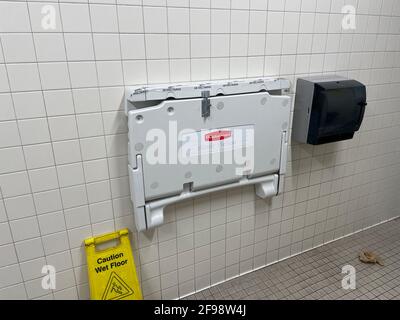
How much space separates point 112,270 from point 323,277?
51.8 inches

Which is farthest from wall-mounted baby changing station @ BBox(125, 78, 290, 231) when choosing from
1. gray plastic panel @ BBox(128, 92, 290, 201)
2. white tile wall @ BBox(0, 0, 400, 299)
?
white tile wall @ BBox(0, 0, 400, 299)

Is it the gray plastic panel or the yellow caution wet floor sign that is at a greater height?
the gray plastic panel

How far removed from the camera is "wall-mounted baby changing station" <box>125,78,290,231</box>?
1271mm

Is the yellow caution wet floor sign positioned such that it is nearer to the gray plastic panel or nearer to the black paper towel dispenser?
the gray plastic panel

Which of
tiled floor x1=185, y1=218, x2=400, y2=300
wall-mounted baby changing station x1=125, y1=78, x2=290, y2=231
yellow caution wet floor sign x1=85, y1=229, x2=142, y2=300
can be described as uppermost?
wall-mounted baby changing station x1=125, y1=78, x2=290, y2=231

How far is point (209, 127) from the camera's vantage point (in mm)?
1382

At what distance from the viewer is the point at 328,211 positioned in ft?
7.05

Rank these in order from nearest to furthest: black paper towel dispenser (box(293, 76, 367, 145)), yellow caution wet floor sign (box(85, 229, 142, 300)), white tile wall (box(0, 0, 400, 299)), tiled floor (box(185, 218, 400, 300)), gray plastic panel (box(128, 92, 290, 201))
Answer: white tile wall (box(0, 0, 400, 299))
gray plastic panel (box(128, 92, 290, 201))
yellow caution wet floor sign (box(85, 229, 142, 300))
black paper towel dispenser (box(293, 76, 367, 145))
tiled floor (box(185, 218, 400, 300))

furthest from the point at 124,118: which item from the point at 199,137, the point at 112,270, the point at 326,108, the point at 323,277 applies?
the point at 323,277

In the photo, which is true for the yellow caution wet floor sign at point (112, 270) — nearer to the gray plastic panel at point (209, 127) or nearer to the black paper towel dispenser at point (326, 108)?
the gray plastic panel at point (209, 127)

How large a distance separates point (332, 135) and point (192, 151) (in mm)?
838
